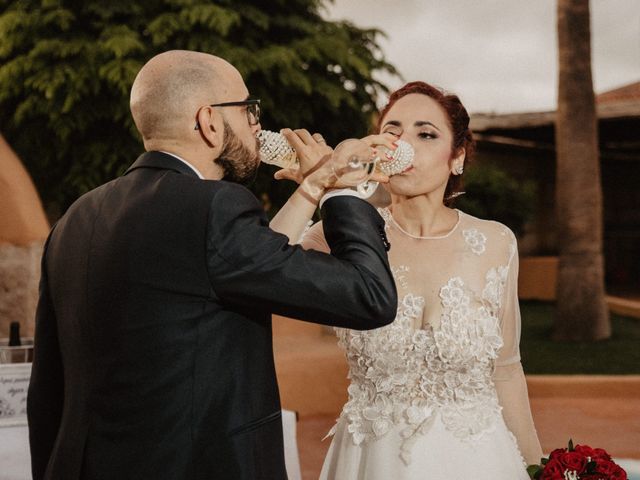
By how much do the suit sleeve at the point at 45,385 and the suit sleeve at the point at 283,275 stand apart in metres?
0.47

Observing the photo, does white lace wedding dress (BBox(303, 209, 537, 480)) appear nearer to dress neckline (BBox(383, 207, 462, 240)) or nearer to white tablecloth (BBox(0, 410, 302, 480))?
dress neckline (BBox(383, 207, 462, 240))

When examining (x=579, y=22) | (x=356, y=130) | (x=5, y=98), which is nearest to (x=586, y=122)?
(x=579, y=22)

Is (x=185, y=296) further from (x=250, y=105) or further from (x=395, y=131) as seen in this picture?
(x=395, y=131)

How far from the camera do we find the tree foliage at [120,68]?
18.4 feet

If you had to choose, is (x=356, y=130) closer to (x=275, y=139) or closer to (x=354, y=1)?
(x=354, y=1)

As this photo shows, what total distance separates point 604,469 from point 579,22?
701cm

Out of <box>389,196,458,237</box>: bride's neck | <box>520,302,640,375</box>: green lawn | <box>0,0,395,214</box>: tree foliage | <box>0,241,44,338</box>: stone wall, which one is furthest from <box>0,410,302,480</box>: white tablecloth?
<box>520,302,640,375</box>: green lawn

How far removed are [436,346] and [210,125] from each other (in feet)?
3.65

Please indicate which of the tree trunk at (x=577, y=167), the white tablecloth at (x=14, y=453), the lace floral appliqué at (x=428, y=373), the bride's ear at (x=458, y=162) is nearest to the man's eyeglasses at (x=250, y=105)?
the lace floral appliqué at (x=428, y=373)

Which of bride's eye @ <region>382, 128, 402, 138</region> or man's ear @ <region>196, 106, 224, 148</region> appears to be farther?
bride's eye @ <region>382, 128, 402, 138</region>

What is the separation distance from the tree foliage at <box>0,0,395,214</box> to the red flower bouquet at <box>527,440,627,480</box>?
4300 mm

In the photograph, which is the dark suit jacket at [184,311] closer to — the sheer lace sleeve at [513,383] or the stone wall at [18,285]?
the sheer lace sleeve at [513,383]

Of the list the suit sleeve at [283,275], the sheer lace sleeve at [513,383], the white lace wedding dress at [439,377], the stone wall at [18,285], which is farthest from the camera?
the stone wall at [18,285]

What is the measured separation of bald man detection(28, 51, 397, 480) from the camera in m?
1.35
